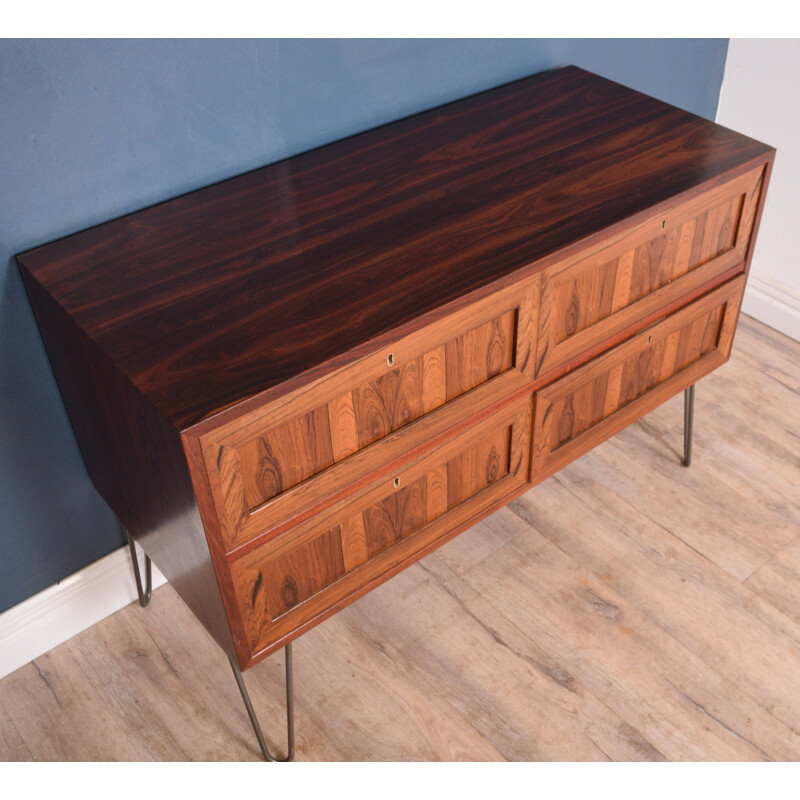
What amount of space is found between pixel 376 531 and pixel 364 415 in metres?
0.22

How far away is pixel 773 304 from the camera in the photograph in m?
2.20

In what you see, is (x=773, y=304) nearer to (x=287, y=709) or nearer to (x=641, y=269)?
(x=641, y=269)

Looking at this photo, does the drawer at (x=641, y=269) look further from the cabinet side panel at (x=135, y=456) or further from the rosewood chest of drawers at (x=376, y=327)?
the cabinet side panel at (x=135, y=456)

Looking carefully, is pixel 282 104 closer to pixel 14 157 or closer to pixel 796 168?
pixel 14 157

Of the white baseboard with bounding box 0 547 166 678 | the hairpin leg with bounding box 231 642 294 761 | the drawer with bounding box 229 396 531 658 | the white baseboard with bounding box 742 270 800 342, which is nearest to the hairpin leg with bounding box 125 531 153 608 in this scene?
the white baseboard with bounding box 0 547 166 678

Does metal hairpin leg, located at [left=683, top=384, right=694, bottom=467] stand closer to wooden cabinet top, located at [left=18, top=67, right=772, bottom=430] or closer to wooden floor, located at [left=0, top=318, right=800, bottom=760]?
wooden floor, located at [left=0, top=318, right=800, bottom=760]

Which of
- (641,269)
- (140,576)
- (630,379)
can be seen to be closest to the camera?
(641,269)

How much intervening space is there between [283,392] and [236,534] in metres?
0.19

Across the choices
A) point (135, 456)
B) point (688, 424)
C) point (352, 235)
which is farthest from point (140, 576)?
point (688, 424)

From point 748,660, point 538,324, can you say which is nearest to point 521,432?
point 538,324

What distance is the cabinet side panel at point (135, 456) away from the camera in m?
1.06

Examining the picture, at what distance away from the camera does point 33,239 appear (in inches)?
48.5

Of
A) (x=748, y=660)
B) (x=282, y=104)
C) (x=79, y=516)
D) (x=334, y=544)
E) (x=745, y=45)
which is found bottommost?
(x=748, y=660)

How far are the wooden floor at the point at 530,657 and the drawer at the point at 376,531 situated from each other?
30cm
